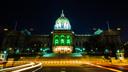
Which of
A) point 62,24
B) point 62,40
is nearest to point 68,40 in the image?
point 62,40

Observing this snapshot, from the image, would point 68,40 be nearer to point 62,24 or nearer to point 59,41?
point 59,41

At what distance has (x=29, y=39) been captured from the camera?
153000 mm

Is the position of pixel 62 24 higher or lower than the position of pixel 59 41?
higher

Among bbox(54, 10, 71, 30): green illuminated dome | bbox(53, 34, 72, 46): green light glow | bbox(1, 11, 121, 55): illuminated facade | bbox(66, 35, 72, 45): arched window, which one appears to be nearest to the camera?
bbox(1, 11, 121, 55): illuminated facade

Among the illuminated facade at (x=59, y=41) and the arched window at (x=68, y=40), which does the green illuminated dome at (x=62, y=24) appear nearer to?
the illuminated facade at (x=59, y=41)

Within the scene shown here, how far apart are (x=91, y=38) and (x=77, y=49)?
12150 mm

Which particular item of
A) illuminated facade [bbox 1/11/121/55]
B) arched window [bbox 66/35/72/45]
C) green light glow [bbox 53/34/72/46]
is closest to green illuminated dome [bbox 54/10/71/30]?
illuminated facade [bbox 1/11/121/55]

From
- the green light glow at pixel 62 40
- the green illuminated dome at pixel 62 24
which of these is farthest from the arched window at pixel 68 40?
the green illuminated dome at pixel 62 24

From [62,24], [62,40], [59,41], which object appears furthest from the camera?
[62,24]

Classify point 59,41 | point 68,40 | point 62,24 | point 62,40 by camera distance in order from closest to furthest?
point 62,40 < point 59,41 < point 68,40 < point 62,24

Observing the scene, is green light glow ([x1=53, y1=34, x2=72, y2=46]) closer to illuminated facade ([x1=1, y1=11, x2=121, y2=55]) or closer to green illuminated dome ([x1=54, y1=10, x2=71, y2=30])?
illuminated facade ([x1=1, y1=11, x2=121, y2=55])

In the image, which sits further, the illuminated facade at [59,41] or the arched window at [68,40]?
the arched window at [68,40]

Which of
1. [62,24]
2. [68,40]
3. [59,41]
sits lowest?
[59,41]

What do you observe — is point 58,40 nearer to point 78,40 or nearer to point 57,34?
point 57,34
